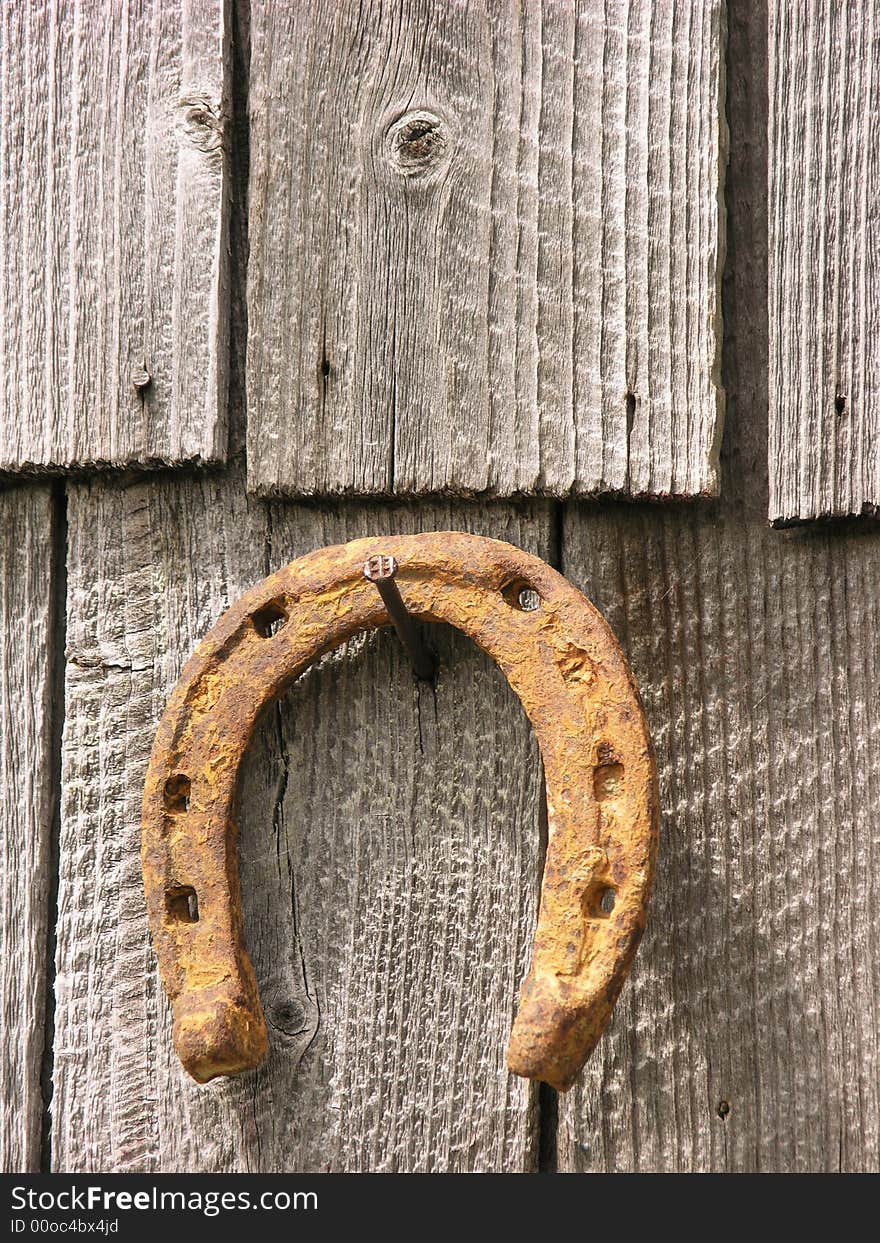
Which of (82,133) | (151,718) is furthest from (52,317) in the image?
(151,718)

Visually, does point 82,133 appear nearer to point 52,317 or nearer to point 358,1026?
point 52,317

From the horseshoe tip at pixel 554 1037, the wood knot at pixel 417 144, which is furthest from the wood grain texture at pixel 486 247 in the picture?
the horseshoe tip at pixel 554 1037

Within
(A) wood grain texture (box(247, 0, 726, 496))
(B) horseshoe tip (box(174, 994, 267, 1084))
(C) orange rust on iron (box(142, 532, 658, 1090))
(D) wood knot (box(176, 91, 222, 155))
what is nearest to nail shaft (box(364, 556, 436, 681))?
(C) orange rust on iron (box(142, 532, 658, 1090))

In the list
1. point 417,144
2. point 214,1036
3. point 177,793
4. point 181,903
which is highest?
point 417,144

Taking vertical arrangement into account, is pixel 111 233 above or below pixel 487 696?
above

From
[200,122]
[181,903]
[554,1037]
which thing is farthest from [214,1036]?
[200,122]

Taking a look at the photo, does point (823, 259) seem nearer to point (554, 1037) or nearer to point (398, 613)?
point (398, 613)
